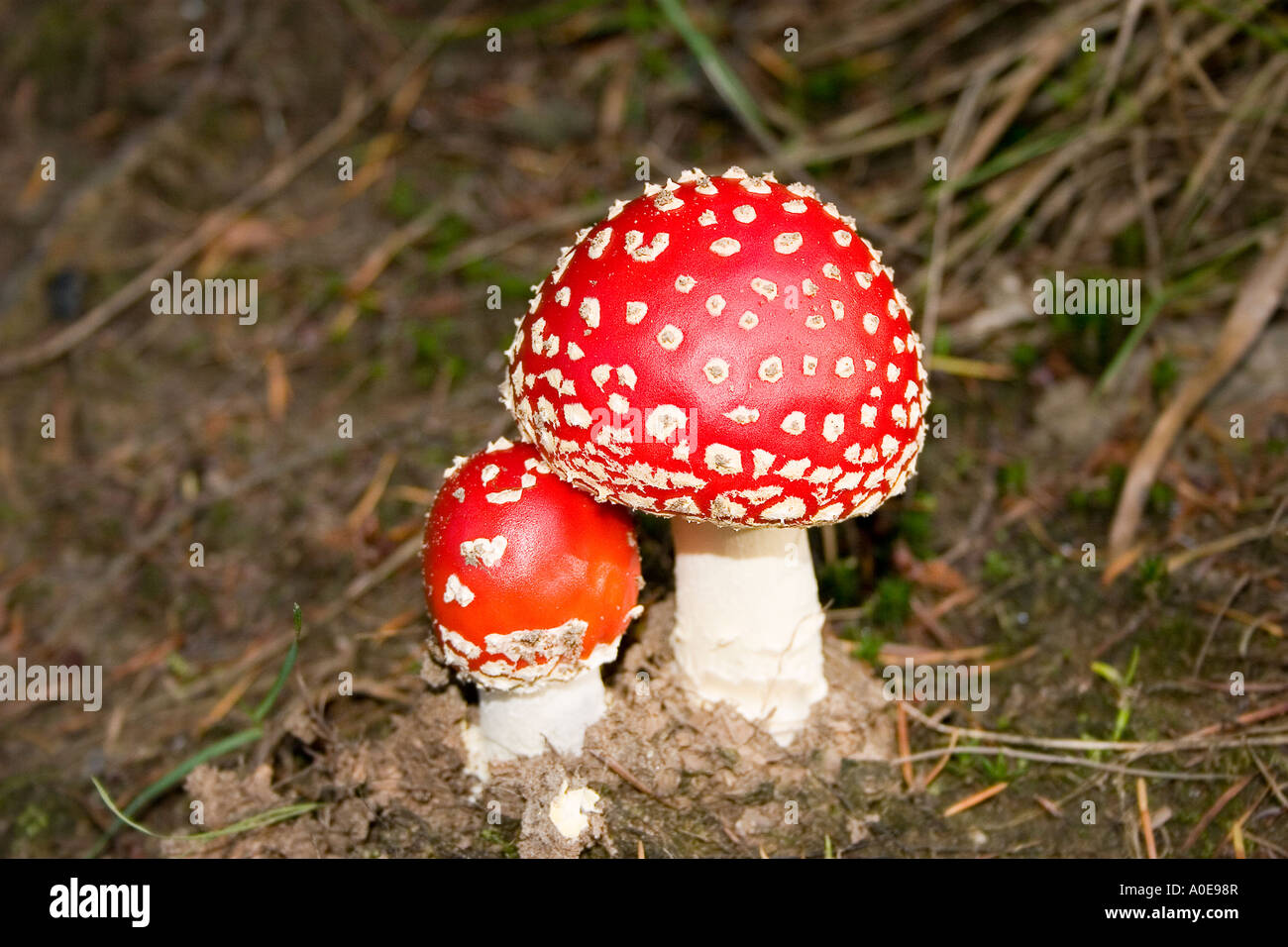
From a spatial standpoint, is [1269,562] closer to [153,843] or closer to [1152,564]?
[1152,564]

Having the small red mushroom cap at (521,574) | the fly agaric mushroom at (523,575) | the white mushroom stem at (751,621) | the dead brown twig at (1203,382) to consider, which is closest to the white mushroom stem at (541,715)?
the fly agaric mushroom at (523,575)

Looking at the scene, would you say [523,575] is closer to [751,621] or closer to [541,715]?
[541,715]

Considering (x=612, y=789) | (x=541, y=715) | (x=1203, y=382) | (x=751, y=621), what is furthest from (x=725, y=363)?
(x=1203, y=382)

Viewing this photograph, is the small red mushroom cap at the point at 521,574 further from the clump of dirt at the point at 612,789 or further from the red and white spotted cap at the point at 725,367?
the clump of dirt at the point at 612,789

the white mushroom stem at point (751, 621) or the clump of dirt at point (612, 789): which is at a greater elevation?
the white mushroom stem at point (751, 621)

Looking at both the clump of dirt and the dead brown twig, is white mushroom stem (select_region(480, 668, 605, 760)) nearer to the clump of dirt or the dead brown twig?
the clump of dirt

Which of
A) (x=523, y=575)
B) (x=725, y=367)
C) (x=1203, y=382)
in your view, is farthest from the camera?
(x=1203, y=382)
